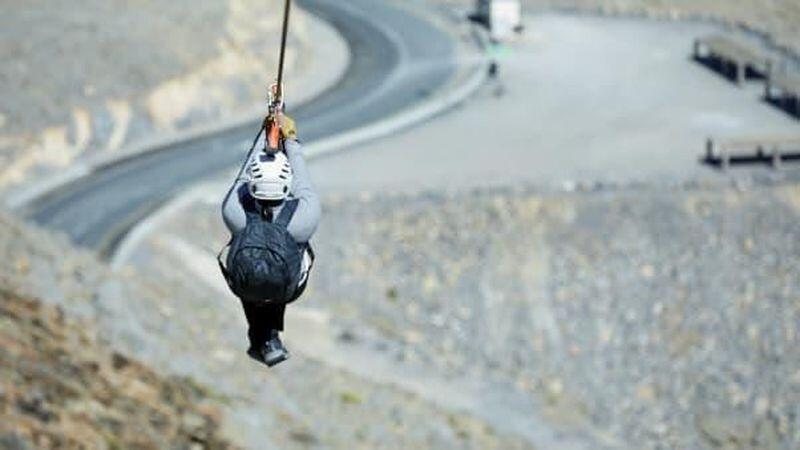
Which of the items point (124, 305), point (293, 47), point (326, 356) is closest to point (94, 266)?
point (124, 305)

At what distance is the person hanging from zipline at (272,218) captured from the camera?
10602mm

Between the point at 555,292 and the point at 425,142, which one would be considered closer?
the point at 555,292

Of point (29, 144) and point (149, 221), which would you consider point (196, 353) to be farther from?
point (29, 144)

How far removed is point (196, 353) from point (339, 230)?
9.55m

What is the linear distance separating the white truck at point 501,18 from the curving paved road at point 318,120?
1.87 metres

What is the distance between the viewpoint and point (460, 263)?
149 ft

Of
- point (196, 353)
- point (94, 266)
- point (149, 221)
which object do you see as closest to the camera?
point (196, 353)

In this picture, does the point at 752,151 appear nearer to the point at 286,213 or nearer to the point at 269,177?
the point at 286,213

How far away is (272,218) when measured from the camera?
11.0 meters

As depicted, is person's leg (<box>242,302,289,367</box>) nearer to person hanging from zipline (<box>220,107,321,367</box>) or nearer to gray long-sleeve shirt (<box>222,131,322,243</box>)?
person hanging from zipline (<box>220,107,321,367</box>)

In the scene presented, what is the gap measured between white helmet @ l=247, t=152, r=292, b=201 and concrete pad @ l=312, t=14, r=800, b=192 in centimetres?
3513

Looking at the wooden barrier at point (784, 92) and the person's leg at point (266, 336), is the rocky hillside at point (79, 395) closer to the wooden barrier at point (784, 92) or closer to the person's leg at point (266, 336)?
the person's leg at point (266, 336)

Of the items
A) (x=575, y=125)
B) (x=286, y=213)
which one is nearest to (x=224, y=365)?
(x=575, y=125)

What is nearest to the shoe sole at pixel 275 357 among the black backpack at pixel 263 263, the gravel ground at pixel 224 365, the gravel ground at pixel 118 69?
the black backpack at pixel 263 263
